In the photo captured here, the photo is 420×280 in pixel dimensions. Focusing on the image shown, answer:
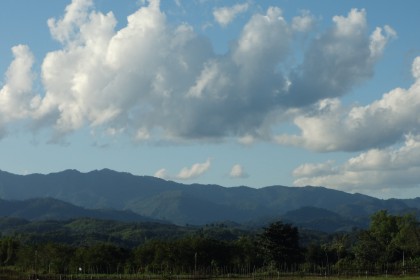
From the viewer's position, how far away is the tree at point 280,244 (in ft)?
327

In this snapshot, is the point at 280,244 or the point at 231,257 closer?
the point at 280,244

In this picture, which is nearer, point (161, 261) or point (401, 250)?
point (161, 261)

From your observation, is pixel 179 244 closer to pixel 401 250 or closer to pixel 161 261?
pixel 161 261

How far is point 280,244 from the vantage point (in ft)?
329

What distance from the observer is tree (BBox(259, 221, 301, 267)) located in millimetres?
99750

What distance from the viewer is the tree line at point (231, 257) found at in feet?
326

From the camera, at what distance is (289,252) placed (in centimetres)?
Answer: 10019

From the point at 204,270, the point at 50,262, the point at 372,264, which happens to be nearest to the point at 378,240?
the point at 372,264

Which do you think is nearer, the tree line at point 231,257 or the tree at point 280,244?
the tree line at point 231,257

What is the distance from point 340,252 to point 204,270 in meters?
33.9

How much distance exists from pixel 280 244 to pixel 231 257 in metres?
13.0

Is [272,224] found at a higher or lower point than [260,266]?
higher

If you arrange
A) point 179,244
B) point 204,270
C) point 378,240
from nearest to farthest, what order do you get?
point 204,270 → point 179,244 → point 378,240

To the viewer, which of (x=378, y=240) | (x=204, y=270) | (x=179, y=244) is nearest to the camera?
(x=204, y=270)
